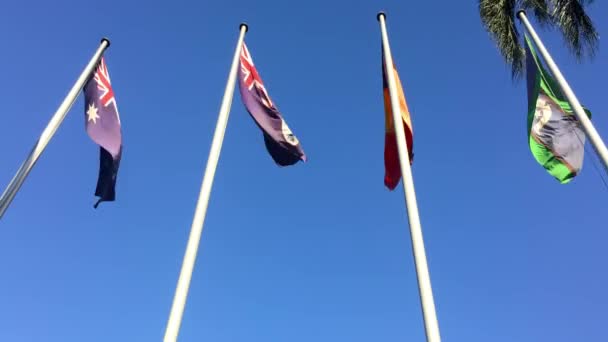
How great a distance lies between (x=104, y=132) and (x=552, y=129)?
9364 mm

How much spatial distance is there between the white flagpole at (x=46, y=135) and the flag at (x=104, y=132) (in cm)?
35

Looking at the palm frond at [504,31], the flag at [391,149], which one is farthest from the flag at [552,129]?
the palm frond at [504,31]

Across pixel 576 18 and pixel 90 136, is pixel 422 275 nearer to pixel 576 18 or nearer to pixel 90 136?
pixel 90 136

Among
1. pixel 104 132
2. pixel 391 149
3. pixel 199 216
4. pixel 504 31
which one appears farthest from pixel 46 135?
pixel 504 31

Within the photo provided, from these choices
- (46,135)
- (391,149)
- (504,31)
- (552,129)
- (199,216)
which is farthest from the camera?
(504,31)

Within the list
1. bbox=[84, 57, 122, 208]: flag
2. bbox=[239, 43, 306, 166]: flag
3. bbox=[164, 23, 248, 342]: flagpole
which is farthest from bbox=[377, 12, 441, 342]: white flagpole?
bbox=[84, 57, 122, 208]: flag

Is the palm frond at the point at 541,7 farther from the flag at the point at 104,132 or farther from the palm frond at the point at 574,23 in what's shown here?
the flag at the point at 104,132

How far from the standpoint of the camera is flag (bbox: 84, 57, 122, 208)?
11586mm

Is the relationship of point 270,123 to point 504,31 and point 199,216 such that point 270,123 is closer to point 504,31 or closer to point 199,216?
point 199,216

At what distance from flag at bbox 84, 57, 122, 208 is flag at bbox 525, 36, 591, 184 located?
8.63 meters

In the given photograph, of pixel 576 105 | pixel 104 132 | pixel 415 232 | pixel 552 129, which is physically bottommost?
pixel 415 232

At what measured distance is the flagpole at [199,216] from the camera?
8.22 meters

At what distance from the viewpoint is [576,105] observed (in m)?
11.7

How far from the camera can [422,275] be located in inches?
334
